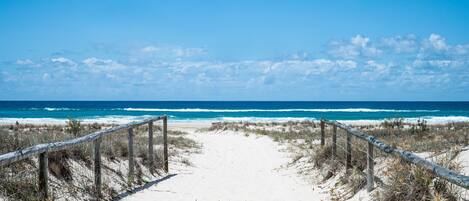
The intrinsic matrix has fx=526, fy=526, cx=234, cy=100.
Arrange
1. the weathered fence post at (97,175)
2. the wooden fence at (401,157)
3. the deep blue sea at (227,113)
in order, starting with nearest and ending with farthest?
1. the wooden fence at (401,157)
2. the weathered fence post at (97,175)
3. the deep blue sea at (227,113)

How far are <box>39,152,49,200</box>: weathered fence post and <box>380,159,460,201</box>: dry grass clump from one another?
449 centimetres

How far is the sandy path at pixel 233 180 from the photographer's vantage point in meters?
9.74

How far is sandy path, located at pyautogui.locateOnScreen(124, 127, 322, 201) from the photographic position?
974cm

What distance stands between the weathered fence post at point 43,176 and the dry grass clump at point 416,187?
4489 millimetres

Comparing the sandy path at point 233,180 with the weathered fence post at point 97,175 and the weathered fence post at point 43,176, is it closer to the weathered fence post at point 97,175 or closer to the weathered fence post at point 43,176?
the weathered fence post at point 97,175

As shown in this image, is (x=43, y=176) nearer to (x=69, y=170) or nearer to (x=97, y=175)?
(x=97, y=175)

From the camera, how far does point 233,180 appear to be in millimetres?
11797

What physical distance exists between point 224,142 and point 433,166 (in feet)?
57.2

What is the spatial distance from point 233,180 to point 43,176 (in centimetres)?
557

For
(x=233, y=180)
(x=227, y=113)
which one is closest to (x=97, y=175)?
(x=233, y=180)

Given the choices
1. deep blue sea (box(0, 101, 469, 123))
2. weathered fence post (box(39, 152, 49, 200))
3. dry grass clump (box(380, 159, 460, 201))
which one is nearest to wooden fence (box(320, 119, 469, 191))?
dry grass clump (box(380, 159, 460, 201))

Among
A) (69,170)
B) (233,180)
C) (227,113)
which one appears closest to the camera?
(69,170)

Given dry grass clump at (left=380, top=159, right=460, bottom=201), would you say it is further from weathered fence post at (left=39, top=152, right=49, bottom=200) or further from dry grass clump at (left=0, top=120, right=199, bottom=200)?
dry grass clump at (left=0, top=120, right=199, bottom=200)

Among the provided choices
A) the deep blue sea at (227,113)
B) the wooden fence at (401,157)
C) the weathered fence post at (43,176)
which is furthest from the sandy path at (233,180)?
the deep blue sea at (227,113)
